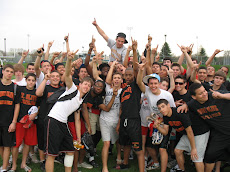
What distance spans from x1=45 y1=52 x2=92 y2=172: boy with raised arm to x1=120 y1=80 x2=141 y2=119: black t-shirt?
3.00 ft

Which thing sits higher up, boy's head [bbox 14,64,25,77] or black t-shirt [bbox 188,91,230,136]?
boy's head [bbox 14,64,25,77]

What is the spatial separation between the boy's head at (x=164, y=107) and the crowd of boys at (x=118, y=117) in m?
0.01

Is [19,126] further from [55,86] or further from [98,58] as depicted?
[98,58]

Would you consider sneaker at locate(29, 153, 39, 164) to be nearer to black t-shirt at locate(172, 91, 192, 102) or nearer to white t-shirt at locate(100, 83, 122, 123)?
white t-shirt at locate(100, 83, 122, 123)

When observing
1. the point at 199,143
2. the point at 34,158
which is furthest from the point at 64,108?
the point at 199,143

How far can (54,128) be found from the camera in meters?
4.00

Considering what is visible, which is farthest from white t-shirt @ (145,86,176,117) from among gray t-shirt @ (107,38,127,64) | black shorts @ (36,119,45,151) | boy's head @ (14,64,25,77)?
boy's head @ (14,64,25,77)

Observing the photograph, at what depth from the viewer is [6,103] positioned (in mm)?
4625

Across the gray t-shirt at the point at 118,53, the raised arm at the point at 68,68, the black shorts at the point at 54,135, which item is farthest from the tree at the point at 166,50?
the black shorts at the point at 54,135

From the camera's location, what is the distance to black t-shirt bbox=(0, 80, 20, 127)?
4.58 meters

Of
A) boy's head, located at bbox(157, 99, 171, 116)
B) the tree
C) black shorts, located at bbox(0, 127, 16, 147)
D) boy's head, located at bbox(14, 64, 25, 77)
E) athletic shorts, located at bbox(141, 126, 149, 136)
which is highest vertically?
the tree

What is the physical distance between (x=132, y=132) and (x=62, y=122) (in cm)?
149

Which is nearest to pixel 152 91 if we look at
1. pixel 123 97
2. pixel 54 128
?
pixel 123 97

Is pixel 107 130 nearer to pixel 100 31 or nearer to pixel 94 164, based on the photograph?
pixel 94 164
